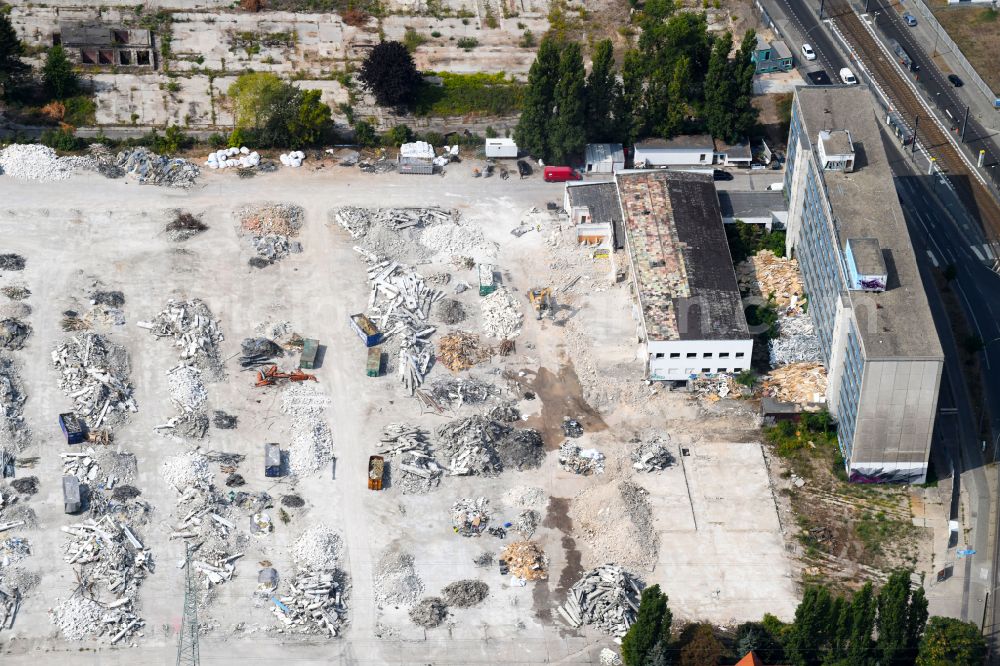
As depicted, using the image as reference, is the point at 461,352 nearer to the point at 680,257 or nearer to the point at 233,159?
the point at 680,257

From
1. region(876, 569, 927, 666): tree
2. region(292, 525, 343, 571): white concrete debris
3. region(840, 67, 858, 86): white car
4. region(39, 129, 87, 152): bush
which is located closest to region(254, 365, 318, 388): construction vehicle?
region(292, 525, 343, 571): white concrete debris

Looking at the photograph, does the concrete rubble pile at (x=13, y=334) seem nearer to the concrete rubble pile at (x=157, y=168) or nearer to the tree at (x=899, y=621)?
the concrete rubble pile at (x=157, y=168)

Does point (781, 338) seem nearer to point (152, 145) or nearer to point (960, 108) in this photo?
point (960, 108)

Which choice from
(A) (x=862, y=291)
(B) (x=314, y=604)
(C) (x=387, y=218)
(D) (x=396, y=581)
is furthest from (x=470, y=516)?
(C) (x=387, y=218)

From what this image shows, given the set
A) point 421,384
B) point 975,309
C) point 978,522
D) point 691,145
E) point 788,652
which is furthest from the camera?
point 691,145

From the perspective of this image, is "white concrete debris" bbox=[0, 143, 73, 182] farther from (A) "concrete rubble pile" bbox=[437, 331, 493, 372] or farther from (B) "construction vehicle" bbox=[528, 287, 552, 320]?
(B) "construction vehicle" bbox=[528, 287, 552, 320]

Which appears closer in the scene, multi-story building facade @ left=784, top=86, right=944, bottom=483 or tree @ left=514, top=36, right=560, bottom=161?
multi-story building facade @ left=784, top=86, right=944, bottom=483

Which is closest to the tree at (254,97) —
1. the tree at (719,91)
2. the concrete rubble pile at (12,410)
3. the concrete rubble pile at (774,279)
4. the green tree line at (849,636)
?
the concrete rubble pile at (12,410)

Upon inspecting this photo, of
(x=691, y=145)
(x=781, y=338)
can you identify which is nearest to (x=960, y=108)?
(x=691, y=145)
